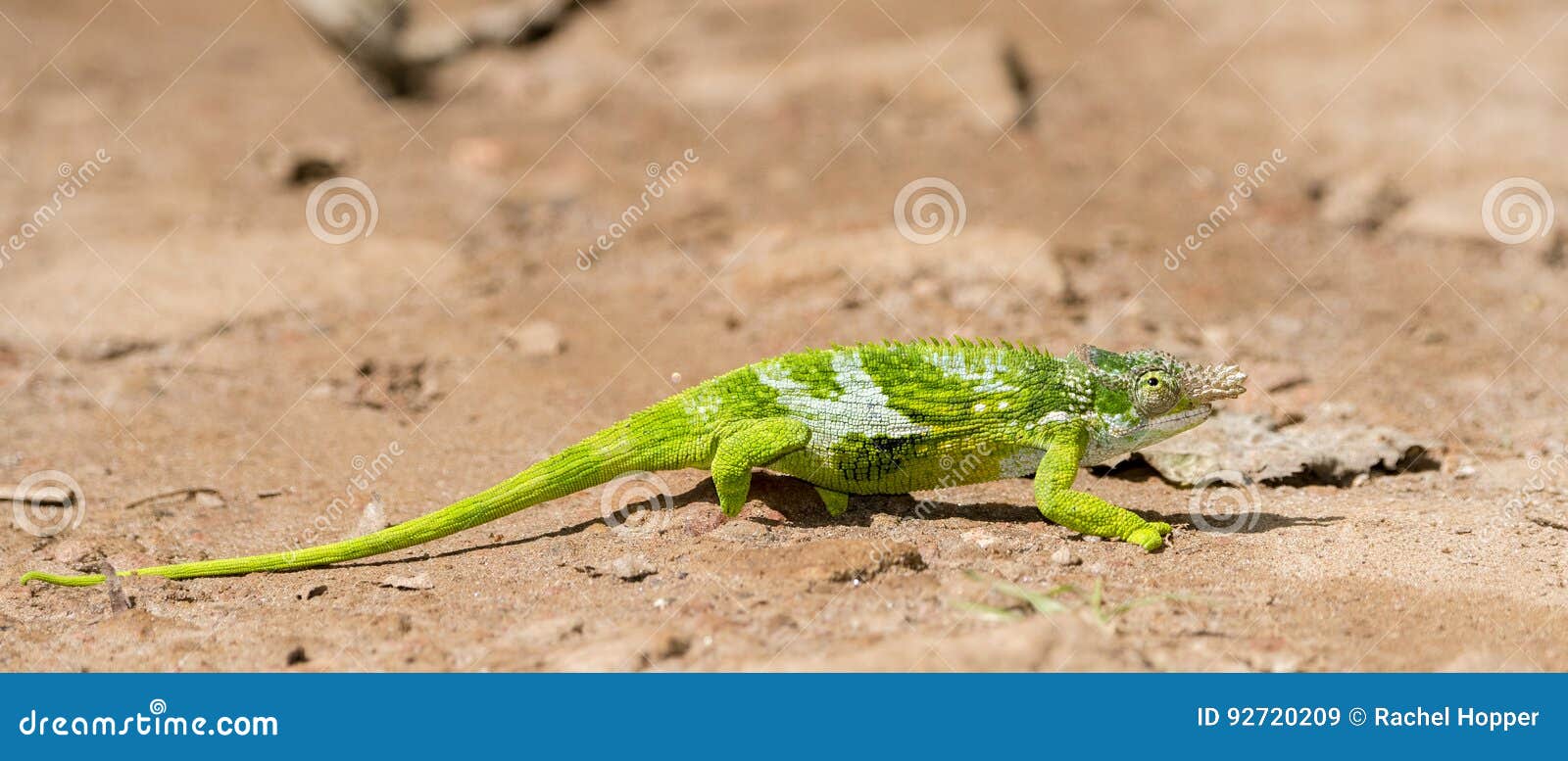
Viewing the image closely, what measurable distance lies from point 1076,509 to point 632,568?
7.23ft

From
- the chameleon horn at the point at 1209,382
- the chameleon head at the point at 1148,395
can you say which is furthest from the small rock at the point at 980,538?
the chameleon horn at the point at 1209,382

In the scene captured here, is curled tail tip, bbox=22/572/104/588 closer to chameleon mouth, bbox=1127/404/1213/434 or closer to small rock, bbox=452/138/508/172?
chameleon mouth, bbox=1127/404/1213/434

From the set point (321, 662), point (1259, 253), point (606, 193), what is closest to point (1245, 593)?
point (321, 662)

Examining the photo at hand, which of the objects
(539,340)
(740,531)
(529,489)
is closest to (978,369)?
(740,531)

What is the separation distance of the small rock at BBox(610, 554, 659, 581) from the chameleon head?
2.33m

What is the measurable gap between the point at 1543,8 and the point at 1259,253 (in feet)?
21.8

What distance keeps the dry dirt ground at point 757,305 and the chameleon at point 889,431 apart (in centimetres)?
24

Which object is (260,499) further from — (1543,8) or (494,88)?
(1543,8)

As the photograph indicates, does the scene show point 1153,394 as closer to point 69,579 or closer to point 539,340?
point 539,340

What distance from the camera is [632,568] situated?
6.18 m

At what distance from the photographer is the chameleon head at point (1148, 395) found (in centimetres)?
647

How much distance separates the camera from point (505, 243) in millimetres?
12227

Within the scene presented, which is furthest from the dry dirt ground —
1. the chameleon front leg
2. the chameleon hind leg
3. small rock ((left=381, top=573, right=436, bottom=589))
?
the chameleon hind leg

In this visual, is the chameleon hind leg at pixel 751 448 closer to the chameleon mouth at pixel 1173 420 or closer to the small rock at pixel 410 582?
the small rock at pixel 410 582
